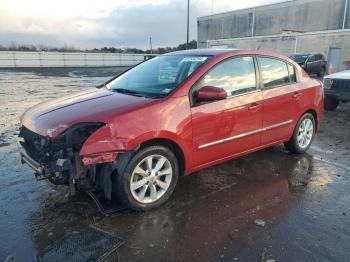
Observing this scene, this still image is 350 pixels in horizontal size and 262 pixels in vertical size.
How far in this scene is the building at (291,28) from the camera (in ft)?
106

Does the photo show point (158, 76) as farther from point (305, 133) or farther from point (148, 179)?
point (305, 133)

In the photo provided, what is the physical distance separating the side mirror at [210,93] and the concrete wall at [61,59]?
Answer: 129 ft

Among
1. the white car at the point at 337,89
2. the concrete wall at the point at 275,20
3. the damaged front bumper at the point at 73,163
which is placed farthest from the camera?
the concrete wall at the point at 275,20

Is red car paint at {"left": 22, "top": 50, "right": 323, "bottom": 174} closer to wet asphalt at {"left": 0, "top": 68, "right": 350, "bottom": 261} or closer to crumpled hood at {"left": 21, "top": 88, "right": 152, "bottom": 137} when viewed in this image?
crumpled hood at {"left": 21, "top": 88, "right": 152, "bottom": 137}

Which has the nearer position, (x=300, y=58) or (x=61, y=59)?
(x=300, y=58)

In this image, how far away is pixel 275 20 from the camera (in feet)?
151

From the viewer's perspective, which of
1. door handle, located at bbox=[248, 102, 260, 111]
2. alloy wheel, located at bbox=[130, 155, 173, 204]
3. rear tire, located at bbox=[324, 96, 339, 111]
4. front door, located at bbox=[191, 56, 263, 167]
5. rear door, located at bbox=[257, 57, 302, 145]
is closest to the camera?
alloy wheel, located at bbox=[130, 155, 173, 204]

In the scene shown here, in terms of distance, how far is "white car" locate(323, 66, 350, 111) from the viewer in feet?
31.2

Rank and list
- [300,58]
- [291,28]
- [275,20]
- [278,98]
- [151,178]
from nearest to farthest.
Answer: [151,178]
[278,98]
[300,58]
[291,28]
[275,20]

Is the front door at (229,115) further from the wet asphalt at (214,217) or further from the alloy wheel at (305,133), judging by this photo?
the alloy wheel at (305,133)

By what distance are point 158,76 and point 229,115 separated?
1067 mm

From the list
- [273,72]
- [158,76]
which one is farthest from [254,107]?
[158,76]

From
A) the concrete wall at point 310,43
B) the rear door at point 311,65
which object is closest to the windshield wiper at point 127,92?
the rear door at point 311,65

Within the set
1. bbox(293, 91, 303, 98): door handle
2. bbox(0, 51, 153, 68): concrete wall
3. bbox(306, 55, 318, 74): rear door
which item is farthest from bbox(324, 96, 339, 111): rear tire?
bbox(0, 51, 153, 68): concrete wall
